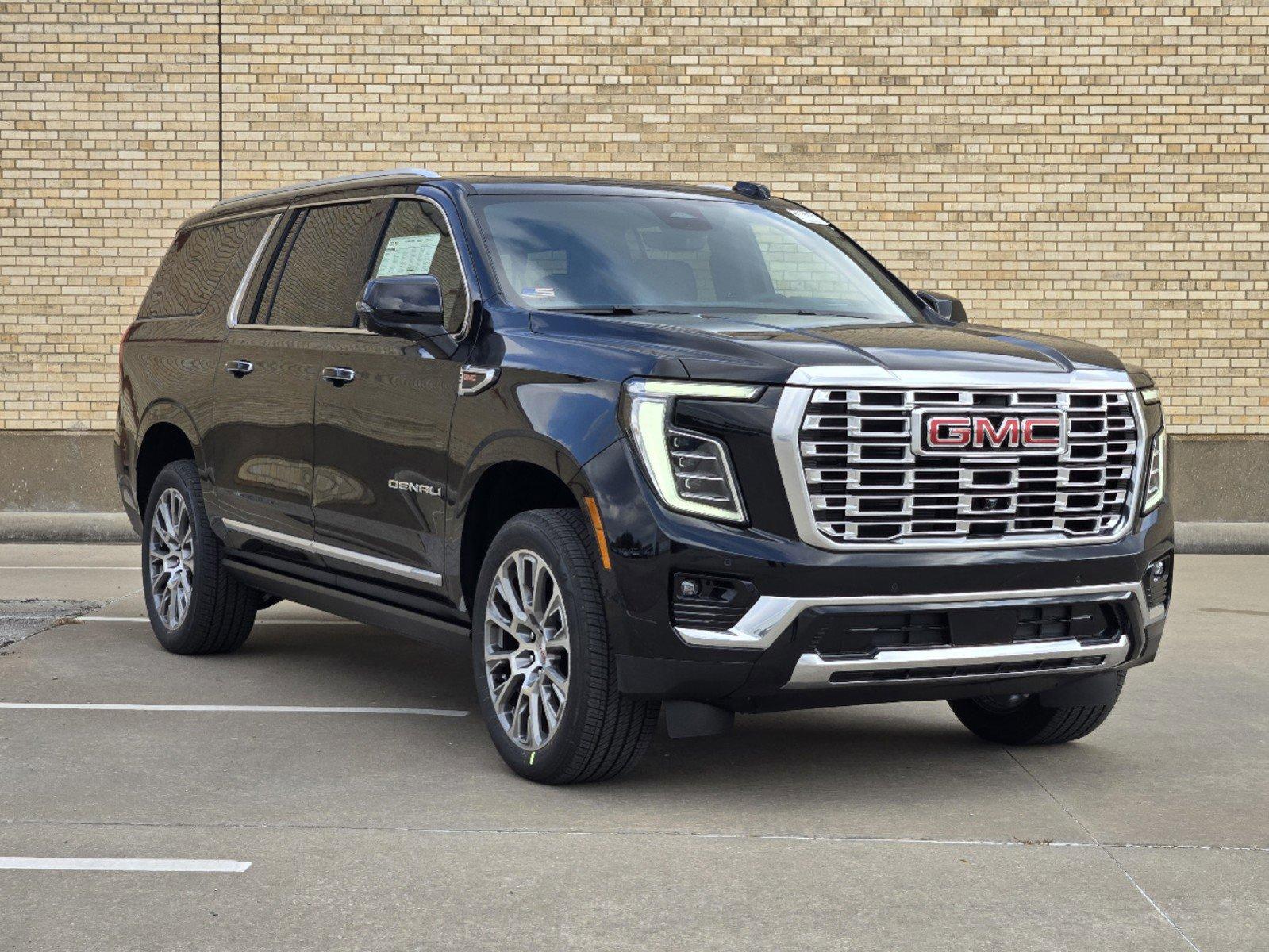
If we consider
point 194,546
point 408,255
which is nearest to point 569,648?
point 408,255

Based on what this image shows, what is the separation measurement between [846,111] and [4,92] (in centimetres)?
718

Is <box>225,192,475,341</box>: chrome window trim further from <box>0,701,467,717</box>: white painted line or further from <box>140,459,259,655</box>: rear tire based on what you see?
<box>0,701,467,717</box>: white painted line

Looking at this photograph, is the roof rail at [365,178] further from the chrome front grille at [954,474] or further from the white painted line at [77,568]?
the white painted line at [77,568]

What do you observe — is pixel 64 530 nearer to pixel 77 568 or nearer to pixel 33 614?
pixel 77 568

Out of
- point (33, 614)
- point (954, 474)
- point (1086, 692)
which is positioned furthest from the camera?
point (33, 614)

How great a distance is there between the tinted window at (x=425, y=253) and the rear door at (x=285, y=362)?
0.13 meters

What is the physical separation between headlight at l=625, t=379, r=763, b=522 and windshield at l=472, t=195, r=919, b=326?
0.88m

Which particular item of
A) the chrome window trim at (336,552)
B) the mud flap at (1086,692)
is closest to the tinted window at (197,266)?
the chrome window trim at (336,552)

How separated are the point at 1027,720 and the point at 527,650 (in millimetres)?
1934

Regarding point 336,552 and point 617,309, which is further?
point 336,552

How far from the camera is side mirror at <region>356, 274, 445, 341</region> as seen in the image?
5.90 metres

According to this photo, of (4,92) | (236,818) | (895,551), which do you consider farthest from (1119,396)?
(4,92)

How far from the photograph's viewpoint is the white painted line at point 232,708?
6840 mm

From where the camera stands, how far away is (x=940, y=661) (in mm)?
5082
